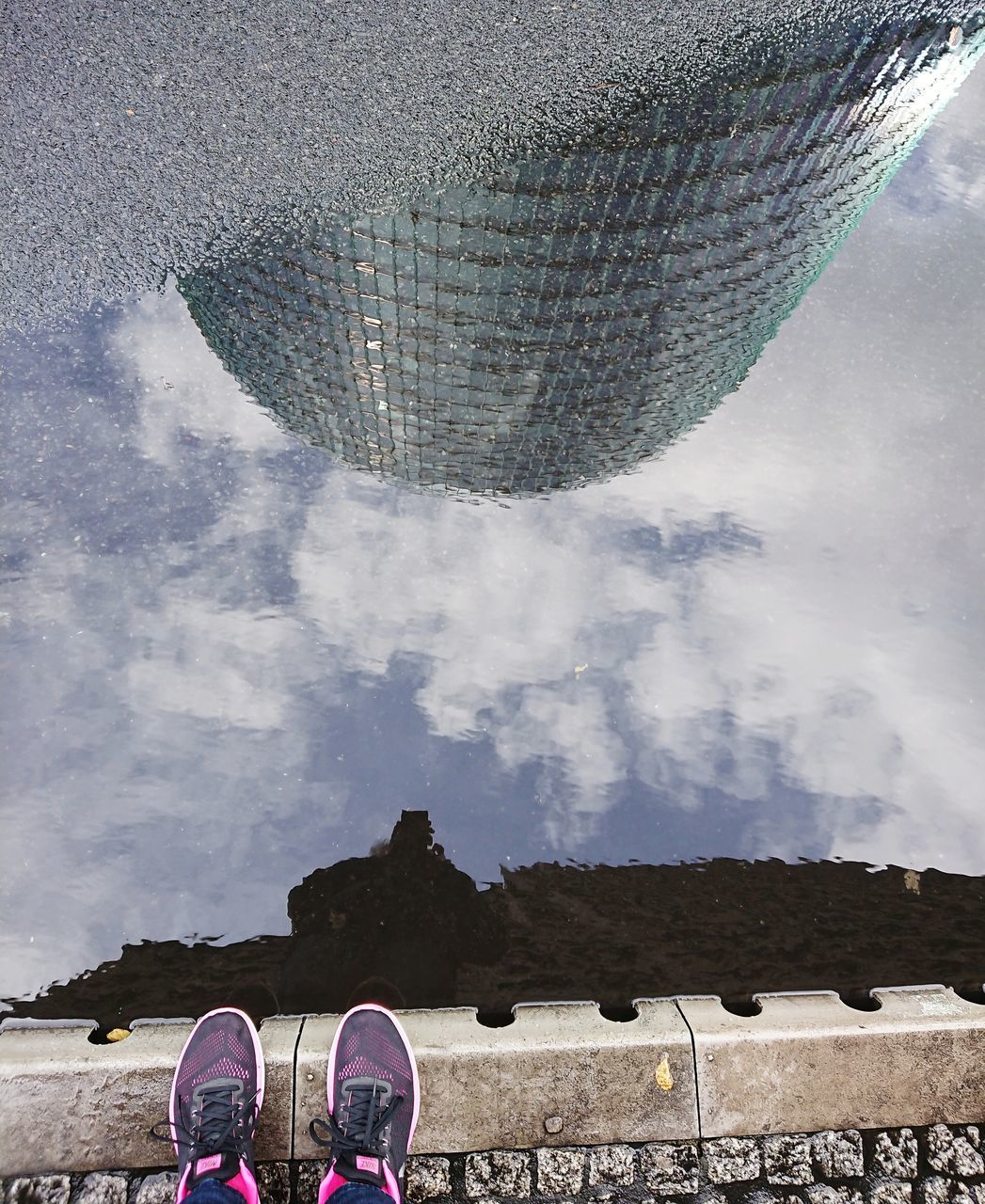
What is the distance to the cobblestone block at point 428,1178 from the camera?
2.60 m

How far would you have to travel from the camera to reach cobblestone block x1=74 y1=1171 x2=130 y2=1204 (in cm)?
249

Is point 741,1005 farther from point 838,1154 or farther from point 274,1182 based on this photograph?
point 274,1182

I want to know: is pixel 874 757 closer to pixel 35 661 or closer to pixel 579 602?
pixel 579 602

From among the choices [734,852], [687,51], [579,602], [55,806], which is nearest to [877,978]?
[734,852]

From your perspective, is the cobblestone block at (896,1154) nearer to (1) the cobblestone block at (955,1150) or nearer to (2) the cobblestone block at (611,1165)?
(1) the cobblestone block at (955,1150)

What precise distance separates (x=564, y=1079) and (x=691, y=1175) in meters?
0.56

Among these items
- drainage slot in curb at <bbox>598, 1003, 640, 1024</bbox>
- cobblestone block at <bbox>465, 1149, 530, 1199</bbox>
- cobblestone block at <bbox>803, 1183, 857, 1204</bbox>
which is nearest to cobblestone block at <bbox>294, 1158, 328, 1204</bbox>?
cobblestone block at <bbox>465, 1149, 530, 1199</bbox>

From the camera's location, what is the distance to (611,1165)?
2.62 m

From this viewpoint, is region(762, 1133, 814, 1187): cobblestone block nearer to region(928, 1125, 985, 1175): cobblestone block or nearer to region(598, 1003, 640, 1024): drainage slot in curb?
region(928, 1125, 985, 1175): cobblestone block

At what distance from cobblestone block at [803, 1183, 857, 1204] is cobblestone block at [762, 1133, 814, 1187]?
3 centimetres

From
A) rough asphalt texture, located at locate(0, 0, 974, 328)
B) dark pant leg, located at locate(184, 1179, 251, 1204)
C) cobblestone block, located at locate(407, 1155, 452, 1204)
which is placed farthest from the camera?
rough asphalt texture, located at locate(0, 0, 974, 328)

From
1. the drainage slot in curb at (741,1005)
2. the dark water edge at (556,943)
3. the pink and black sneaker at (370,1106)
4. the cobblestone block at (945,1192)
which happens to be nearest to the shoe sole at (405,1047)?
the pink and black sneaker at (370,1106)

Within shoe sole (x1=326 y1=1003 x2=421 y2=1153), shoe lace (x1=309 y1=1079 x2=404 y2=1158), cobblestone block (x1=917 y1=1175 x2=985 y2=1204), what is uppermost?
shoe sole (x1=326 y1=1003 x2=421 y2=1153)

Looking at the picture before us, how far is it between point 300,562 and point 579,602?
1.32 metres
